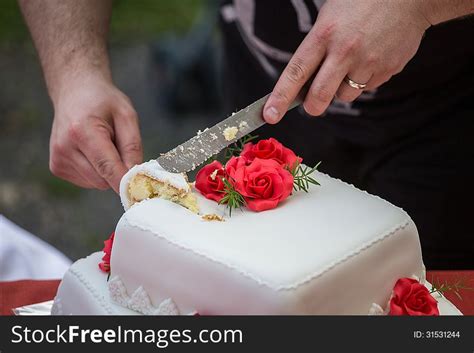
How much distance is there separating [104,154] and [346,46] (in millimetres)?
566

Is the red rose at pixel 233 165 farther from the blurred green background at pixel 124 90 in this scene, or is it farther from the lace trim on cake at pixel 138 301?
the blurred green background at pixel 124 90

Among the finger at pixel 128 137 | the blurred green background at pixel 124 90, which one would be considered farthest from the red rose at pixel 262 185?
the blurred green background at pixel 124 90

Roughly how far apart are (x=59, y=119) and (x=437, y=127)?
Answer: 0.94 meters

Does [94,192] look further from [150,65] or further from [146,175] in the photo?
[146,175]

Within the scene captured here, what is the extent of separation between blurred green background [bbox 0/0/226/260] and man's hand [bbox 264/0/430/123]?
2151mm

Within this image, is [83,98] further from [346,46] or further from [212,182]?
[346,46]

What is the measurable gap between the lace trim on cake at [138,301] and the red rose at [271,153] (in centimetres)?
32

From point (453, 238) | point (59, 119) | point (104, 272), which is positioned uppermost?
point (59, 119)

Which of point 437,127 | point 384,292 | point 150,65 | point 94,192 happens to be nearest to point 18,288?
point 384,292

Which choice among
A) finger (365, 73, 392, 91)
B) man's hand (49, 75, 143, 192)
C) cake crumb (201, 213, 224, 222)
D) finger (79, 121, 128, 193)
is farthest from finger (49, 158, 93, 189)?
finger (365, 73, 392, 91)

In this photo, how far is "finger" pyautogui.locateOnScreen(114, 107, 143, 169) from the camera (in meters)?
1.66

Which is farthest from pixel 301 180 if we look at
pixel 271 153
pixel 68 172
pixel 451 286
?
pixel 68 172

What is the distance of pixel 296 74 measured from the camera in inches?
55.6

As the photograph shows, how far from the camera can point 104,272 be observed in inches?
57.4
